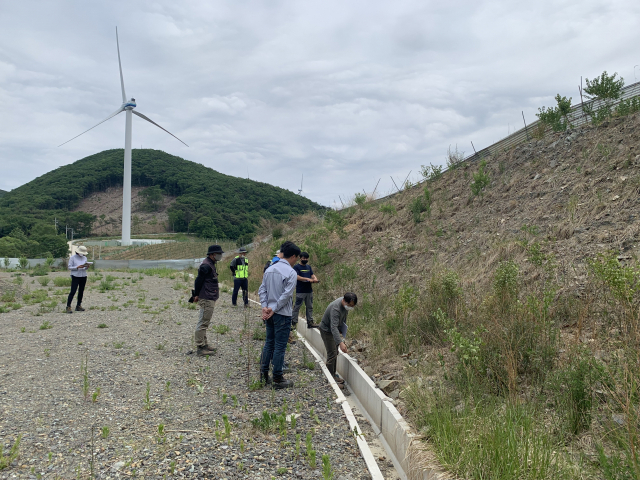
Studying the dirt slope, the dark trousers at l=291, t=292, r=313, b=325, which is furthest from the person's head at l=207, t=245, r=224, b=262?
the dirt slope

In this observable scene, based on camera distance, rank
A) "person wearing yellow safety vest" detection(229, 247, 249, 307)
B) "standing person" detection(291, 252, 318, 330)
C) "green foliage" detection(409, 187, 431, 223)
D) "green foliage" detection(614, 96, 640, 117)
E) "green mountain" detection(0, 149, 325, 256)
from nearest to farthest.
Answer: "standing person" detection(291, 252, 318, 330) < "green foliage" detection(614, 96, 640, 117) < "person wearing yellow safety vest" detection(229, 247, 249, 307) < "green foliage" detection(409, 187, 431, 223) < "green mountain" detection(0, 149, 325, 256)

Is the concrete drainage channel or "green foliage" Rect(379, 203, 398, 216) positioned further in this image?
"green foliage" Rect(379, 203, 398, 216)

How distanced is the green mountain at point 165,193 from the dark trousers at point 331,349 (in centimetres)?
4307

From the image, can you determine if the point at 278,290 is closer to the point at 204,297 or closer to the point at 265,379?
the point at 265,379

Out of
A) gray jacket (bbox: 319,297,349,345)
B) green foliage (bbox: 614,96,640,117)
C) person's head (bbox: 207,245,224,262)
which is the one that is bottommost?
gray jacket (bbox: 319,297,349,345)

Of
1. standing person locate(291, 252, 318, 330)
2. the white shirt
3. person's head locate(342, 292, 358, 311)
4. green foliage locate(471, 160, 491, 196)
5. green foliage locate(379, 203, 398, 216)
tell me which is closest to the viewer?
person's head locate(342, 292, 358, 311)

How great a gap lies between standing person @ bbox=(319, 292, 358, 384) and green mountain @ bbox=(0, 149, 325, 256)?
43.1m

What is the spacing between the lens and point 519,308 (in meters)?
5.88

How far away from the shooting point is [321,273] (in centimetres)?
1794

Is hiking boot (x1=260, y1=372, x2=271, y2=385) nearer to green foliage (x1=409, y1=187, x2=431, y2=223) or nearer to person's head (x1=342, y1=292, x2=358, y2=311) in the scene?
person's head (x1=342, y1=292, x2=358, y2=311)

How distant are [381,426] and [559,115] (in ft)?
46.2

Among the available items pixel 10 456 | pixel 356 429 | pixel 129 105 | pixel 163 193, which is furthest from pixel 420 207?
pixel 163 193

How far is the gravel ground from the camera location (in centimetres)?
416

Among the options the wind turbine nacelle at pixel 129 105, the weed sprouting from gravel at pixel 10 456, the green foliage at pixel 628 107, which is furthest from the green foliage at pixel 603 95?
the wind turbine nacelle at pixel 129 105
